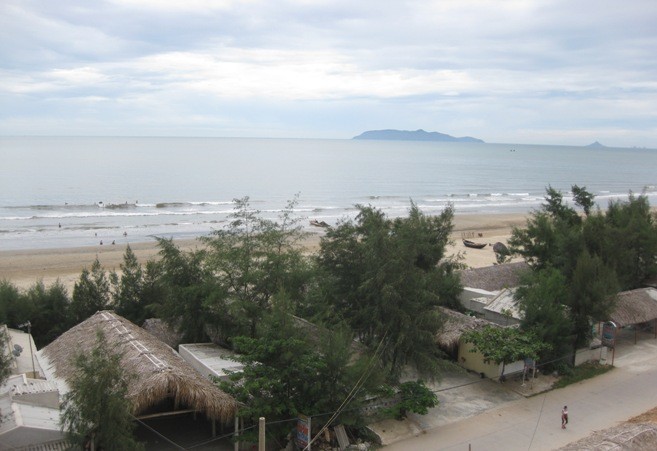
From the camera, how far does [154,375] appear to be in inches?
525

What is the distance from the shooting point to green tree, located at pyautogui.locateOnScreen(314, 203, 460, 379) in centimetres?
1656

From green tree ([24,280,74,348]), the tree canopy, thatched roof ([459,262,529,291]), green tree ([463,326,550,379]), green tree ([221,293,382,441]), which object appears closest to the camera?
green tree ([221,293,382,441])

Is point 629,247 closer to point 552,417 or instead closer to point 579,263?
point 579,263

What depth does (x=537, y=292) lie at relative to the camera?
20.0 m

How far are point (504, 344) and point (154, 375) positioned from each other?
1103cm

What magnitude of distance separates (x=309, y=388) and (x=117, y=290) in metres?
11.7

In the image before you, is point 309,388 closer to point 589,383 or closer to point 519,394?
point 519,394

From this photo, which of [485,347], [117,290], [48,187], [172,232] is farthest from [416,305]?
[48,187]

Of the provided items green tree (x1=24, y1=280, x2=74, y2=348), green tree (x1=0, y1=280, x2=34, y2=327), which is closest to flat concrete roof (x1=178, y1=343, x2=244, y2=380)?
green tree (x1=24, y1=280, x2=74, y2=348)

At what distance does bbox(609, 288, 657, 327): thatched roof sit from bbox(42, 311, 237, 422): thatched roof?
15954mm

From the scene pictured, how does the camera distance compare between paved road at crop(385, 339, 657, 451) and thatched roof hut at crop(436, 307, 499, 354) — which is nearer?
paved road at crop(385, 339, 657, 451)

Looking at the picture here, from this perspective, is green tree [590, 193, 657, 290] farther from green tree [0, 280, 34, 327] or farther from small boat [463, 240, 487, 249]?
green tree [0, 280, 34, 327]

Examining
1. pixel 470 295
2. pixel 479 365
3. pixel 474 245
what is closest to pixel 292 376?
pixel 479 365

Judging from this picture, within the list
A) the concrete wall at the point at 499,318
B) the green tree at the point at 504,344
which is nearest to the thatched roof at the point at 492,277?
the concrete wall at the point at 499,318
